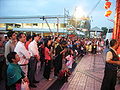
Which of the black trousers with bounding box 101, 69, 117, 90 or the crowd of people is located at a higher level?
the crowd of people

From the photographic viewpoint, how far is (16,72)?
297 cm

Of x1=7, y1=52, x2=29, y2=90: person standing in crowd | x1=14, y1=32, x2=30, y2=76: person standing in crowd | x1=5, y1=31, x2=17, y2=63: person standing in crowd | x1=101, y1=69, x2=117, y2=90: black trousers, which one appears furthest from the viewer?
x1=5, y1=31, x2=17, y2=63: person standing in crowd

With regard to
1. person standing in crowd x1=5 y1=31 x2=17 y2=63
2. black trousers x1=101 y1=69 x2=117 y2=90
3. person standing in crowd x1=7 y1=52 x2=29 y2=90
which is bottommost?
black trousers x1=101 y1=69 x2=117 y2=90

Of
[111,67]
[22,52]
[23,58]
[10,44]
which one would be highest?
[10,44]

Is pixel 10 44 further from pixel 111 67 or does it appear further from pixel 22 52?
pixel 111 67

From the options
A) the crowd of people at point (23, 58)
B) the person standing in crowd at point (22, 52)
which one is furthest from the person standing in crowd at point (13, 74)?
the person standing in crowd at point (22, 52)

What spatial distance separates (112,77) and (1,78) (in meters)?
4.37

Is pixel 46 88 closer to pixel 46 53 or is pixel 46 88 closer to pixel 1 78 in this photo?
pixel 46 53

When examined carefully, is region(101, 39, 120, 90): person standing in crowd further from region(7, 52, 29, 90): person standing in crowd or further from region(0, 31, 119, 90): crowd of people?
region(7, 52, 29, 90): person standing in crowd

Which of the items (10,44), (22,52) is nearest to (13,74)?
(22,52)

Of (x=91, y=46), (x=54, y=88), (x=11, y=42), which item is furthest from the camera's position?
(x=91, y=46)

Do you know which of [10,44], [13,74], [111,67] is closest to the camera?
[13,74]

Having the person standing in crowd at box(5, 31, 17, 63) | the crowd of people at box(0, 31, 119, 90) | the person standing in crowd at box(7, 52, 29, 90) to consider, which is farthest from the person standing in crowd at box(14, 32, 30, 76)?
the person standing in crowd at box(7, 52, 29, 90)

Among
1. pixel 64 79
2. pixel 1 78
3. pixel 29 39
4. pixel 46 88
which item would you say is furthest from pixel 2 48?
pixel 64 79
